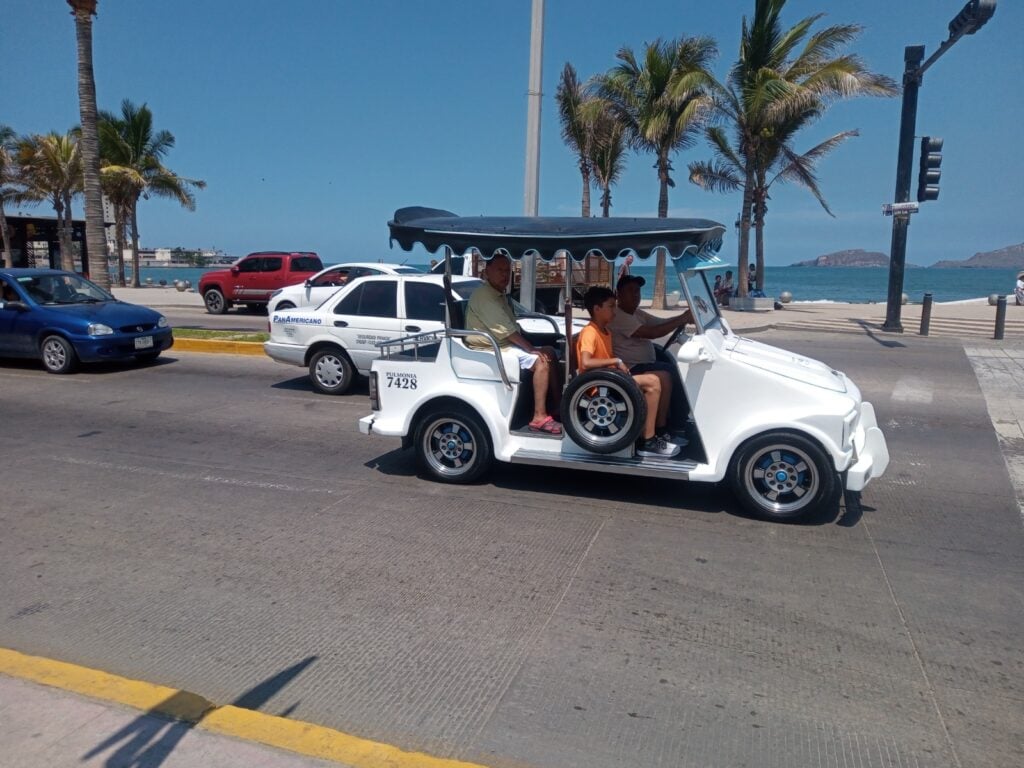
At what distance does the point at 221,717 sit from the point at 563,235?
12.7 ft

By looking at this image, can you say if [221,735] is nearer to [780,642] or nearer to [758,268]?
[780,642]

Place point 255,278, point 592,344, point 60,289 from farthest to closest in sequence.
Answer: point 255,278 → point 60,289 → point 592,344

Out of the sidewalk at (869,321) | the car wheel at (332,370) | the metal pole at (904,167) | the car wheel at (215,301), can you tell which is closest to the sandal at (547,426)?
the car wheel at (332,370)

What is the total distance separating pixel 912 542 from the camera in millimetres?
5523

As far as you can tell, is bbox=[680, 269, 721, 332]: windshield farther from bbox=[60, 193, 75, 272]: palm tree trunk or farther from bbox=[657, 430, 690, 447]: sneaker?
bbox=[60, 193, 75, 272]: palm tree trunk

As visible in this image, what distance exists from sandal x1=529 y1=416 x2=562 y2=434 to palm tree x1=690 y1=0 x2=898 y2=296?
67.9 ft

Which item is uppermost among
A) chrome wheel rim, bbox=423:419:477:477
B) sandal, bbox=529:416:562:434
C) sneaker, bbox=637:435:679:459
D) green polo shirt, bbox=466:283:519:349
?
green polo shirt, bbox=466:283:519:349

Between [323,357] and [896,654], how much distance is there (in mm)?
8274

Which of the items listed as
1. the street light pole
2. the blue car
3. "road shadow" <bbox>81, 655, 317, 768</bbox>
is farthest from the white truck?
the street light pole

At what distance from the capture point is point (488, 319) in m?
6.50

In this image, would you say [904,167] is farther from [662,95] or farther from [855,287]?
[855,287]

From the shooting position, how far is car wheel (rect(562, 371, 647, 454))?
5801mm

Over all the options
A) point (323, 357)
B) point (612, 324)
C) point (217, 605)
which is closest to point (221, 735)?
point (217, 605)

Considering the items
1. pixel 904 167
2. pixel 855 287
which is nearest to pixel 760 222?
pixel 904 167
